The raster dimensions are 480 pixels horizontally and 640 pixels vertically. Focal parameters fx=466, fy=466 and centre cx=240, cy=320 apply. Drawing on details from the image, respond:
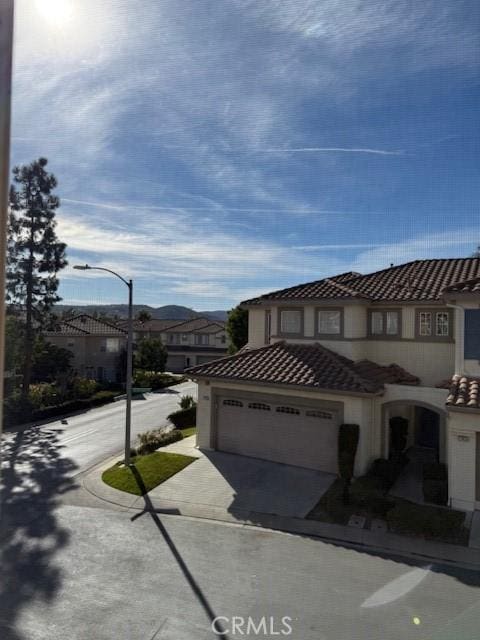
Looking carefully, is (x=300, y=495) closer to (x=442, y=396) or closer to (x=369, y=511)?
(x=369, y=511)

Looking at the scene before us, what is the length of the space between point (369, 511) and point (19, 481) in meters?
12.6

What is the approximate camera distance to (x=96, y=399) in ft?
117

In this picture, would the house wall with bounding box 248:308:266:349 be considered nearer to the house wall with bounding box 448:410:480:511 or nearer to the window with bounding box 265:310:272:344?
the window with bounding box 265:310:272:344

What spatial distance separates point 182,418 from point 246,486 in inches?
428

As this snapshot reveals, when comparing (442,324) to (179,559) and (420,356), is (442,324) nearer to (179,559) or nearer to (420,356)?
(420,356)

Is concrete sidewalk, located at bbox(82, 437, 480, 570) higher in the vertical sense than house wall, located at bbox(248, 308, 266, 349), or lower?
lower

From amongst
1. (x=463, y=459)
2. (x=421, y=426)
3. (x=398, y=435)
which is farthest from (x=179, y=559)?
(x=421, y=426)

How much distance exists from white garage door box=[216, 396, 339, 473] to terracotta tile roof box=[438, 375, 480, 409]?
4248 mm

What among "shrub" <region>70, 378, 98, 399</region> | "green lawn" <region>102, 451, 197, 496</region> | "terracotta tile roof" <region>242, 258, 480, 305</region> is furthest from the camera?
"shrub" <region>70, 378, 98, 399</region>

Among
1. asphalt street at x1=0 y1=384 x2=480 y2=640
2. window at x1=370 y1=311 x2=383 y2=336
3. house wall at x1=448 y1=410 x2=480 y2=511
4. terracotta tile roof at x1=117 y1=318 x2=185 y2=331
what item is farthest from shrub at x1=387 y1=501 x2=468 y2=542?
terracotta tile roof at x1=117 y1=318 x2=185 y2=331

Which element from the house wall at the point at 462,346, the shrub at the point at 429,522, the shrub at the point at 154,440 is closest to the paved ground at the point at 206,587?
the shrub at the point at 429,522

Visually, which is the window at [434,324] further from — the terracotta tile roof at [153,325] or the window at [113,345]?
the terracotta tile roof at [153,325]

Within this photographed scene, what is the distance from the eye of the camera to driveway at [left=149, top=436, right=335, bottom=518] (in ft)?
48.2

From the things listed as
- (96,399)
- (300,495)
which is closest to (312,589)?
(300,495)
